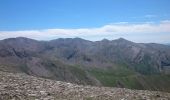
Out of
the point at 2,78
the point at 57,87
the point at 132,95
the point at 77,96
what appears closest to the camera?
the point at 77,96

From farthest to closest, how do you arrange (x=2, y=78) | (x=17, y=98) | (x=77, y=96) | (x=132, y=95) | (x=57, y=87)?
(x=2, y=78) → (x=57, y=87) → (x=132, y=95) → (x=77, y=96) → (x=17, y=98)

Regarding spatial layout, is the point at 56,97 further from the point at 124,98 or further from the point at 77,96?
the point at 124,98

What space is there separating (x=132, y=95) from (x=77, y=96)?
464 centimetres

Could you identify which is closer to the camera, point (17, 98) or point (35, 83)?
point (17, 98)

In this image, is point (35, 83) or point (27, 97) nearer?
point (27, 97)

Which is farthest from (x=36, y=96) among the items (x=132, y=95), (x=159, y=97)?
(x=159, y=97)

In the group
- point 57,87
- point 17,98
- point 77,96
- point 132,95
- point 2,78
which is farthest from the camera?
point 2,78

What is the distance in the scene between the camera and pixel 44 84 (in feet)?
82.3

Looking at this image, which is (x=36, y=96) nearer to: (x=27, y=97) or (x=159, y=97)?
(x=27, y=97)

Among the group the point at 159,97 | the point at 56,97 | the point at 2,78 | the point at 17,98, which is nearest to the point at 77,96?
the point at 56,97

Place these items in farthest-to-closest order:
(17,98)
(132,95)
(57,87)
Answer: (57,87), (132,95), (17,98)

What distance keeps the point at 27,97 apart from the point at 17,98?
725 mm

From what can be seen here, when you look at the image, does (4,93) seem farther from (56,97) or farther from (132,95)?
(132,95)

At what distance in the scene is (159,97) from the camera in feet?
75.0
